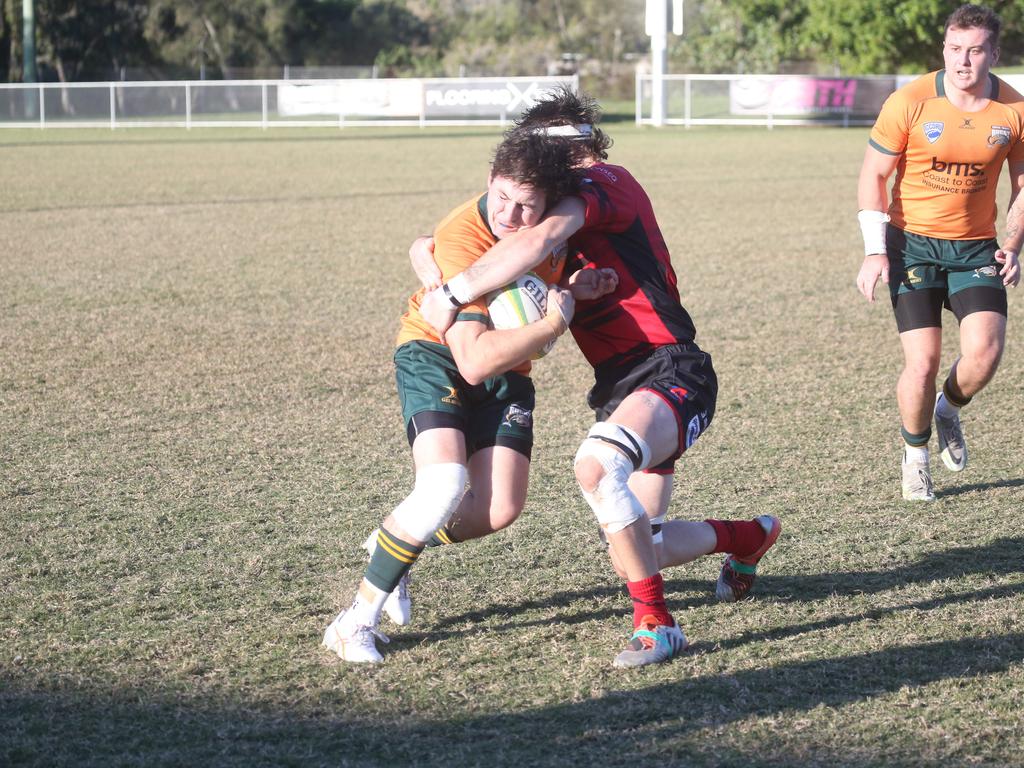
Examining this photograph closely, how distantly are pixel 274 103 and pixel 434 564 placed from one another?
1616 inches

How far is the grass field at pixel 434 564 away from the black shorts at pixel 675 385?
739 mm

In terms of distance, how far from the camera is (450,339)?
402 centimetres

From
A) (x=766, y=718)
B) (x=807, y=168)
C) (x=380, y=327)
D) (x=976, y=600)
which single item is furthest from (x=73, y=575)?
(x=807, y=168)

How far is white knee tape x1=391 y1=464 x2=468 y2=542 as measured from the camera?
3988 mm

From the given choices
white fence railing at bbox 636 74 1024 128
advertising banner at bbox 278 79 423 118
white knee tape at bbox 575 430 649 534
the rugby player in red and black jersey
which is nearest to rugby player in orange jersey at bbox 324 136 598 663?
the rugby player in red and black jersey

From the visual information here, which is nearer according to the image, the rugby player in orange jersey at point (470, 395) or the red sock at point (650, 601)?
the rugby player in orange jersey at point (470, 395)

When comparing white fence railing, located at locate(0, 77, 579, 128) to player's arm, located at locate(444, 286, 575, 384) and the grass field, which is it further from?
player's arm, located at locate(444, 286, 575, 384)

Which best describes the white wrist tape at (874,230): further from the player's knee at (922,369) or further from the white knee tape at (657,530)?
the white knee tape at (657,530)

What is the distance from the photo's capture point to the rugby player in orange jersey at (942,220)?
580 centimetres

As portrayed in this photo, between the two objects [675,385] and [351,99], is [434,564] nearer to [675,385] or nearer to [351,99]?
[675,385]

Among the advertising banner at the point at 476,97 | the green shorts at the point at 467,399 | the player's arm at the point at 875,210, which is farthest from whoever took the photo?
the advertising banner at the point at 476,97

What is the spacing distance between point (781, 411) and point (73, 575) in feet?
14.1

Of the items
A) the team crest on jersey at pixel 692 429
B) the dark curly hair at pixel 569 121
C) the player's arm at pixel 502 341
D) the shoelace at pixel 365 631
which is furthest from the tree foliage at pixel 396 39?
the shoelace at pixel 365 631

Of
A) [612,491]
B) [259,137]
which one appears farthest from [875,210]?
[259,137]
